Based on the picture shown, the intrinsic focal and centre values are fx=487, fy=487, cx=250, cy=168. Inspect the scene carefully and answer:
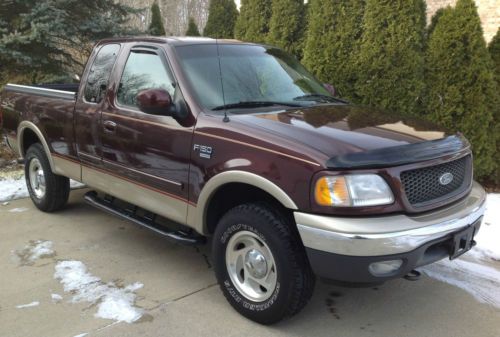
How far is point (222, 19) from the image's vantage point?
1057 cm

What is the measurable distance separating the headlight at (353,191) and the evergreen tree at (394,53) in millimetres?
3909

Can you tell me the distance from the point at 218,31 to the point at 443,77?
18.1 ft

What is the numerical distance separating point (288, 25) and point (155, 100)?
5.41m

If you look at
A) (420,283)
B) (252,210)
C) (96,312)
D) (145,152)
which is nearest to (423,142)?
(252,210)

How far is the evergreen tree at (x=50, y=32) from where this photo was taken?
835 centimetres

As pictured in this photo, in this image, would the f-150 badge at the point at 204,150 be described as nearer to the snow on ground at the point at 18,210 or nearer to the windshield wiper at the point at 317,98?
the windshield wiper at the point at 317,98

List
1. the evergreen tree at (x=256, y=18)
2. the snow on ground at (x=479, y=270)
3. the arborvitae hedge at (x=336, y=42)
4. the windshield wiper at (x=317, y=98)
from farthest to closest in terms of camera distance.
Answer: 1. the evergreen tree at (x=256, y=18)
2. the arborvitae hedge at (x=336, y=42)
3. the windshield wiper at (x=317, y=98)
4. the snow on ground at (x=479, y=270)

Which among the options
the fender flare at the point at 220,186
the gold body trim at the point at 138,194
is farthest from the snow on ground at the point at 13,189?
the fender flare at the point at 220,186

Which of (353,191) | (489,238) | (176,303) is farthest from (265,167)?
(489,238)

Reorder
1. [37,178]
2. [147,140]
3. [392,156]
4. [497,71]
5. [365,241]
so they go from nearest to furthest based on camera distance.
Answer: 1. [365,241]
2. [392,156]
3. [147,140]
4. [37,178]
5. [497,71]

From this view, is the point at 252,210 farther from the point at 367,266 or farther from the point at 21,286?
the point at 21,286

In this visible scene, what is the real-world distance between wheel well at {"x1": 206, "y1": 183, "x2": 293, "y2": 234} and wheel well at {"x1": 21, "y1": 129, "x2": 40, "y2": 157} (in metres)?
3.14

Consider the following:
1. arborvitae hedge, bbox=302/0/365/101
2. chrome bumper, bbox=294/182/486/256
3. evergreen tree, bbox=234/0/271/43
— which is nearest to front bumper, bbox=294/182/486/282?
chrome bumper, bbox=294/182/486/256

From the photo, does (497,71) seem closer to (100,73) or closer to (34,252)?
(100,73)
